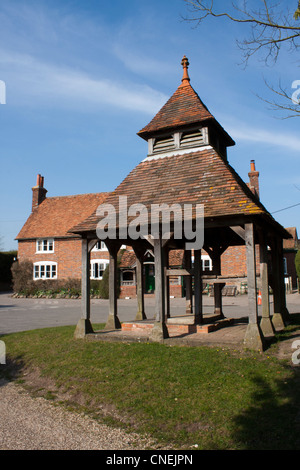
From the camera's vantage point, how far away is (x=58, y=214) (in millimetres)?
35906

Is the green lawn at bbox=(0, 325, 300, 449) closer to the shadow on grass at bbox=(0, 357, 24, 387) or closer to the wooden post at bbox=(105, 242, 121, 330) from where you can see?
the shadow on grass at bbox=(0, 357, 24, 387)

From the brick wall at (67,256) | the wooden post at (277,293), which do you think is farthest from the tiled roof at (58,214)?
the wooden post at (277,293)

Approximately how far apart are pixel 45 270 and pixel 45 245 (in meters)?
2.32

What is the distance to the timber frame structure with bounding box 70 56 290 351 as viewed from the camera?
28.0 ft

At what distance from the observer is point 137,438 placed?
17.2 feet

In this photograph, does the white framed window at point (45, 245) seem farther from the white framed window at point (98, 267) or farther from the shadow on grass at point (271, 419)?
the shadow on grass at point (271, 419)

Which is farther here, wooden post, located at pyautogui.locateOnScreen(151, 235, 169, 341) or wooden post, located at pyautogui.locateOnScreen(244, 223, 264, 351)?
wooden post, located at pyautogui.locateOnScreen(151, 235, 169, 341)

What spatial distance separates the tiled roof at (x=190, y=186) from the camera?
28.6 feet

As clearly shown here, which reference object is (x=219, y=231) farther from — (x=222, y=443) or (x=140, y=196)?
(x=222, y=443)

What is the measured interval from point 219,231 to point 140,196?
274 centimetres

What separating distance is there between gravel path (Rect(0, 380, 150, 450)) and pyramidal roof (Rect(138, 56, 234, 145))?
814cm

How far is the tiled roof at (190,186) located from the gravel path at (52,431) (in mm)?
4809

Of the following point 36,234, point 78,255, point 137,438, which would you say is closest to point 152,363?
point 137,438

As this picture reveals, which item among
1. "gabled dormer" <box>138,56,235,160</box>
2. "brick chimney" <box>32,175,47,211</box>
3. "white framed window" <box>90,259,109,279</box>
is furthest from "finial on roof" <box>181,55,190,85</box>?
"brick chimney" <box>32,175,47,211</box>
